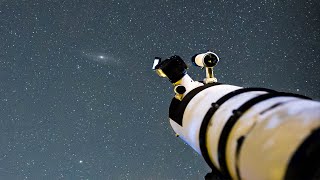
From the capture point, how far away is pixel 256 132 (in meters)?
1.97

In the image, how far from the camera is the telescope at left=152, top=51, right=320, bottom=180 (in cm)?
154

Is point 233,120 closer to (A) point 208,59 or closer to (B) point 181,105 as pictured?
(B) point 181,105

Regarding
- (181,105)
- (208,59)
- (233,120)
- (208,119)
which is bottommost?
(181,105)

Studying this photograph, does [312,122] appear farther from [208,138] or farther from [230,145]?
[208,138]

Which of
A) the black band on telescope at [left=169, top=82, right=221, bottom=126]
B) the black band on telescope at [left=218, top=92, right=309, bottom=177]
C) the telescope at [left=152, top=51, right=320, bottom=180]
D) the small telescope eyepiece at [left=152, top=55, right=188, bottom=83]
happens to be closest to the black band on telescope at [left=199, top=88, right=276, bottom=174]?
the telescope at [left=152, top=51, right=320, bottom=180]

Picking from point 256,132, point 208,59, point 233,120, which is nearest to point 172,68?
point 208,59

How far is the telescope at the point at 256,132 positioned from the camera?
154 cm

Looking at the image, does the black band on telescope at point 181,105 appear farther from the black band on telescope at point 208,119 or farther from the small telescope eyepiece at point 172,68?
the black band on telescope at point 208,119

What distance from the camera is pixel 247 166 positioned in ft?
6.47

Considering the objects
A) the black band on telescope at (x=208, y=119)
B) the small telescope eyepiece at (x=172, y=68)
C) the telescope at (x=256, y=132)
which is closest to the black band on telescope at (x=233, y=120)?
the telescope at (x=256, y=132)

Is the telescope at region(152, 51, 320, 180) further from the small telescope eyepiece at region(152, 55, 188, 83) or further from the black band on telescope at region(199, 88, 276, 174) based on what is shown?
the small telescope eyepiece at region(152, 55, 188, 83)

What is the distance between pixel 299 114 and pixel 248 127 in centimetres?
41

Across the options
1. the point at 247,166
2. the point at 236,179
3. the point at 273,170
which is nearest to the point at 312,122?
the point at 273,170

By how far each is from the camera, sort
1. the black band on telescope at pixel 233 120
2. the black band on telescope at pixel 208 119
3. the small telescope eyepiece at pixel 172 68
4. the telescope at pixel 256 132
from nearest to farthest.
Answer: the telescope at pixel 256 132 → the black band on telescope at pixel 233 120 → the black band on telescope at pixel 208 119 → the small telescope eyepiece at pixel 172 68
